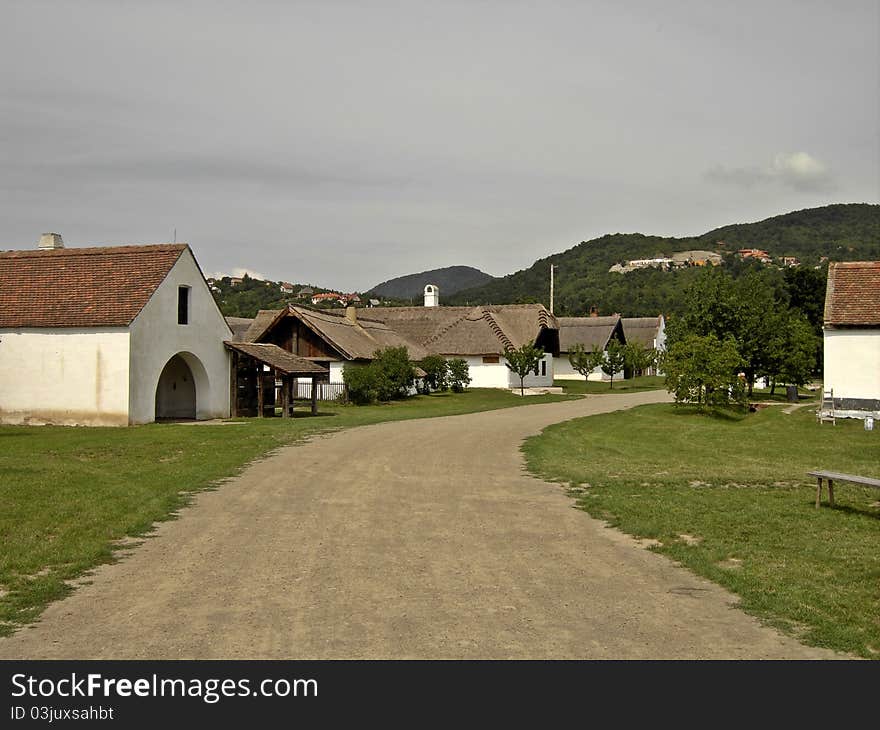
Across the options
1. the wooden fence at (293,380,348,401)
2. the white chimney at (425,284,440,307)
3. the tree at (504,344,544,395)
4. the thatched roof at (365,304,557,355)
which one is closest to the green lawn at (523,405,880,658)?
the wooden fence at (293,380,348,401)

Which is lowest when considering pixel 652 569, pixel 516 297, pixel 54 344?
pixel 652 569

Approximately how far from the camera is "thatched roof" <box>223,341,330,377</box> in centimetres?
3588

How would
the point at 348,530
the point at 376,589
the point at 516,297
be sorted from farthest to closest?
the point at 516,297
the point at 348,530
the point at 376,589

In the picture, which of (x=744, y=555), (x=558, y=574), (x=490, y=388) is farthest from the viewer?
(x=490, y=388)

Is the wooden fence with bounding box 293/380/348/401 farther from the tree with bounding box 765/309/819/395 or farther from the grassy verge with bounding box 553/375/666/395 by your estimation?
the tree with bounding box 765/309/819/395

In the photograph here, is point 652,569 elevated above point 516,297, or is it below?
below

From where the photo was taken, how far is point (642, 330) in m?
97.2

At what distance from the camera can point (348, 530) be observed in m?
11.6

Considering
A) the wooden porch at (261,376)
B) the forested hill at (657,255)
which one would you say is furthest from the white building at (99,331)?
the forested hill at (657,255)

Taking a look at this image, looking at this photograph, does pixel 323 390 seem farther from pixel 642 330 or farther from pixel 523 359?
pixel 642 330

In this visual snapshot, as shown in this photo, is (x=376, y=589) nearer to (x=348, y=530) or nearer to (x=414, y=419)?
(x=348, y=530)

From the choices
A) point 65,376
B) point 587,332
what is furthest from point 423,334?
point 65,376
